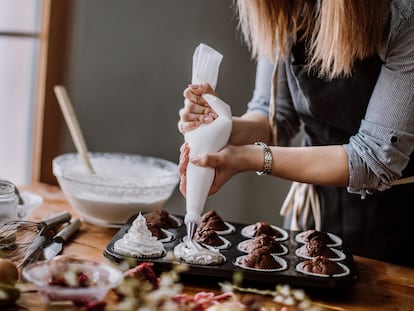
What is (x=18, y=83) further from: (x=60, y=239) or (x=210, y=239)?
(x=210, y=239)

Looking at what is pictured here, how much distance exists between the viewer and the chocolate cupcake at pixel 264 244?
1658 mm

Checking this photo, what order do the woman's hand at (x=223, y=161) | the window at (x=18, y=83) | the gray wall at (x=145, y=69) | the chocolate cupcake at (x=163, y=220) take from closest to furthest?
1. the woman's hand at (x=223, y=161)
2. the chocolate cupcake at (x=163, y=220)
3. the window at (x=18, y=83)
4. the gray wall at (x=145, y=69)

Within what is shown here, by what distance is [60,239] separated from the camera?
66.2 inches

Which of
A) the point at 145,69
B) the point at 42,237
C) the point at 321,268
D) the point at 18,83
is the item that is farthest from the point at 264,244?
the point at 18,83

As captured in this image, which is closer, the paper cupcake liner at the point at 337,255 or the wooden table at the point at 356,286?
the wooden table at the point at 356,286

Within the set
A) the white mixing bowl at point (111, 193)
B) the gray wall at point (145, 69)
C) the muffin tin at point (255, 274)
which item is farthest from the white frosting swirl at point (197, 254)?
the gray wall at point (145, 69)

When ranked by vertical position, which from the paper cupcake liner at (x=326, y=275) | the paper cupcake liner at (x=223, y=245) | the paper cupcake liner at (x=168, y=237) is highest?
the paper cupcake liner at (x=326, y=275)

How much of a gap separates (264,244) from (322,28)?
1.60 feet

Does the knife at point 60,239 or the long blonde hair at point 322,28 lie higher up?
the long blonde hair at point 322,28

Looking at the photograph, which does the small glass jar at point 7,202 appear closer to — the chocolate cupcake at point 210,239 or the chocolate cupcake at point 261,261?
the chocolate cupcake at point 210,239

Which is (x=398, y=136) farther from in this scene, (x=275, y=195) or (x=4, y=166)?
(x=4, y=166)

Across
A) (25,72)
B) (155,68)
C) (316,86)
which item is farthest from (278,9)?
(25,72)

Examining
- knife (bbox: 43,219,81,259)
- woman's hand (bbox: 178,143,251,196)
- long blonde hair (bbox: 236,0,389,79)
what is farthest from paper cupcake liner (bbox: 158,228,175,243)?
long blonde hair (bbox: 236,0,389,79)

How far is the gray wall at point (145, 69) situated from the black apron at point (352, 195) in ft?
2.91
